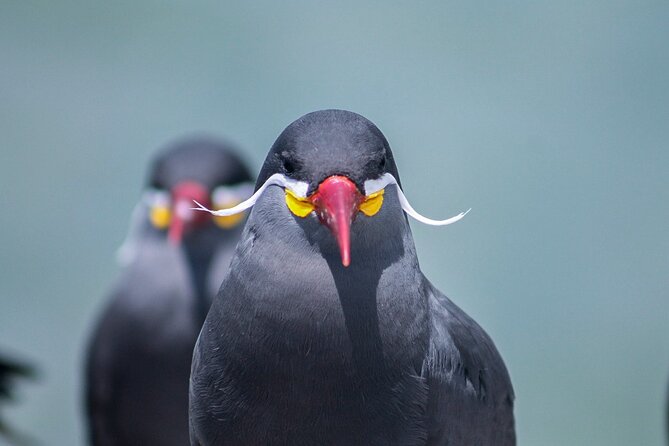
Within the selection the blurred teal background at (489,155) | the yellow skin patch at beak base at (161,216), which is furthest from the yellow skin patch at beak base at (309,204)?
the blurred teal background at (489,155)

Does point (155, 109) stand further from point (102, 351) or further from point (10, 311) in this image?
point (102, 351)

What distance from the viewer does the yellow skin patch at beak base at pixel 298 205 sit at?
184 centimetres

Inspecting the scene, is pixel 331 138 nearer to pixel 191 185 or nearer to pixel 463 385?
pixel 463 385

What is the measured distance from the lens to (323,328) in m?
1.86

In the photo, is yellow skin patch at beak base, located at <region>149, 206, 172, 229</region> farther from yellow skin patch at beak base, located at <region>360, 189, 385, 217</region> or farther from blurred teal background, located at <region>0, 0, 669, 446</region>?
yellow skin patch at beak base, located at <region>360, 189, 385, 217</region>

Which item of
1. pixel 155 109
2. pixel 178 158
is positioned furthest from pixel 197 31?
pixel 178 158

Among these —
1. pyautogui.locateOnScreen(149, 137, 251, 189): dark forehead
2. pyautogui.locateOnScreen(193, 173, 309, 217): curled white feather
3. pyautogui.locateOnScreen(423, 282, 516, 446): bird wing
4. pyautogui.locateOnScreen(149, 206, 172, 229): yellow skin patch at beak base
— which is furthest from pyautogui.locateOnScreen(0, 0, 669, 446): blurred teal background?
pyautogui.locateOnScreen(193, 173, 309, 217): curled white feather

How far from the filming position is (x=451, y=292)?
14.9 feet

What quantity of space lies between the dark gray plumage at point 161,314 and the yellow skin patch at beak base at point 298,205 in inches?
72.4

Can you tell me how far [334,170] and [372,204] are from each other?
4.2 inches

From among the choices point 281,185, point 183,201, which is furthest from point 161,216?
point 281,185

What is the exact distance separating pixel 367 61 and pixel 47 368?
1.99 m

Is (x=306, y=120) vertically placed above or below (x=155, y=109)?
Answer: below

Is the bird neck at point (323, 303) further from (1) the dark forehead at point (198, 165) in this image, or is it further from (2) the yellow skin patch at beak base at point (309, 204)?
(1) the dark forehead at point (198, 165)
